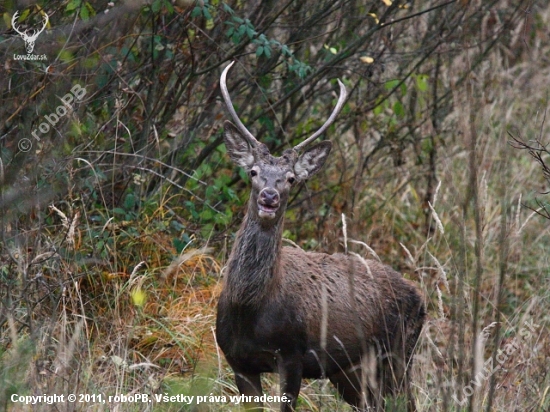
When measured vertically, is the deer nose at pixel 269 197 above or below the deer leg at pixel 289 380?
above

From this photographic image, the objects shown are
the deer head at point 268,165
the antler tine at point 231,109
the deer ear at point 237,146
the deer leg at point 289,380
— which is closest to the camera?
the deer leg at point 289,380

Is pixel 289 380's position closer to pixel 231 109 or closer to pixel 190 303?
pixel 190 303

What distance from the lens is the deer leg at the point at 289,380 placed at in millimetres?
5887

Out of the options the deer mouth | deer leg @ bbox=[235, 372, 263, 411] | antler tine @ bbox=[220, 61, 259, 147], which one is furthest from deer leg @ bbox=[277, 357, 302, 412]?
antler tine @ bbox=[220, 61, 259, 147]

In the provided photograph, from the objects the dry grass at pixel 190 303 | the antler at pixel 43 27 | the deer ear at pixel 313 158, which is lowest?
the dry grass at pixel 190 303

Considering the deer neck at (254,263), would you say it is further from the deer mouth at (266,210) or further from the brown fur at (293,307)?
the deer mouth at (266,210)

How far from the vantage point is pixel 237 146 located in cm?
662

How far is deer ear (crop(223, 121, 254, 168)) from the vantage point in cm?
655

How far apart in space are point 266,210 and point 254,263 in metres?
0.35

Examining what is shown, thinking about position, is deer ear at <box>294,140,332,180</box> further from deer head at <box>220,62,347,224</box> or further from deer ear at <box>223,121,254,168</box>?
deer ear at <box>223,121,254,168</box>

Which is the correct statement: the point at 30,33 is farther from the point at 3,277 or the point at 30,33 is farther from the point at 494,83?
the point at 494,83

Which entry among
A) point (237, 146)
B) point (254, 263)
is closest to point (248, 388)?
point (254, 263)

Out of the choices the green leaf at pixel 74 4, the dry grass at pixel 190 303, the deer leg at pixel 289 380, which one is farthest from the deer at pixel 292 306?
the green leaf at pixel 74 4

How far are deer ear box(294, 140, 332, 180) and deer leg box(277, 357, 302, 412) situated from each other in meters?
1.36
